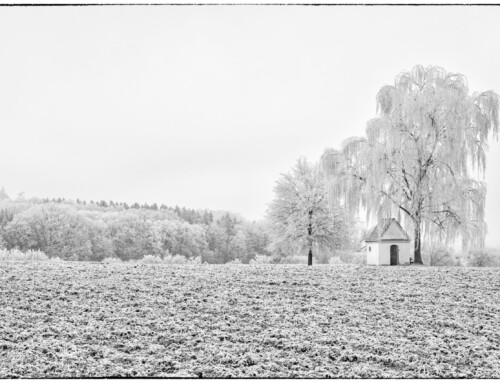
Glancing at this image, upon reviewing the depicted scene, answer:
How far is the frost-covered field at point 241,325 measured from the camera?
758 centimetres

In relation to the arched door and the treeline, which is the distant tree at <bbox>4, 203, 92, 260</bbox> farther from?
the arched door

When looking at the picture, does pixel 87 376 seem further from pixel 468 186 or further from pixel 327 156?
pixel 468 186

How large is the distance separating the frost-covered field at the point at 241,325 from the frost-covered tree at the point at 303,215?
6.47m

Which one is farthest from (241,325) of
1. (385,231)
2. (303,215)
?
(303,215)

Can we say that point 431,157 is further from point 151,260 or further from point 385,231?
point 151,260

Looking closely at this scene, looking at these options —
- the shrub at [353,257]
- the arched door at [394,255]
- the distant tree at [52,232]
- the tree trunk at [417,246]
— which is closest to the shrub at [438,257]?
the shrub at [353,257]

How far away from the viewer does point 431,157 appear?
16438mm

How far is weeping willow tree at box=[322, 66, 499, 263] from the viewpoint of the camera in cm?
1628

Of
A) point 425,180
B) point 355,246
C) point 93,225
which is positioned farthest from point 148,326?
point 93,225

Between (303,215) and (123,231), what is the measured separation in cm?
1050

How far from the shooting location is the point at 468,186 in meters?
17.0

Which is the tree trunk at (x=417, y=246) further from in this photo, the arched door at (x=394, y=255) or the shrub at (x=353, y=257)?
the shrub at (x=353, y=257)

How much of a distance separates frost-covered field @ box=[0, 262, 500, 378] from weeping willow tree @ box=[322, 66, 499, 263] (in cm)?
349

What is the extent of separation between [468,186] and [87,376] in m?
13.8
